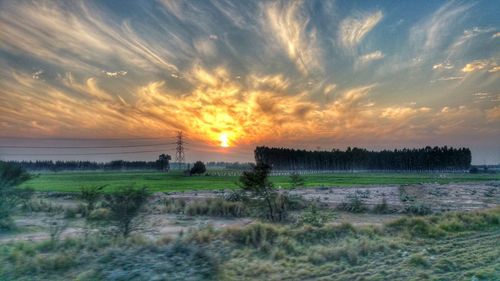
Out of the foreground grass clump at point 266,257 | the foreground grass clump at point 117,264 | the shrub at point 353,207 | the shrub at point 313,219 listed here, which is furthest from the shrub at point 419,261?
the shrub at point 353,207

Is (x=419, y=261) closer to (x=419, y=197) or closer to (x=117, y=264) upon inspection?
(x=117, y=264)

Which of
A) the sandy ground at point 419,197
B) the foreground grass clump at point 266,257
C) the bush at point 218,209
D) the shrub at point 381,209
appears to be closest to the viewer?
the foreground grass clump at point 266,257

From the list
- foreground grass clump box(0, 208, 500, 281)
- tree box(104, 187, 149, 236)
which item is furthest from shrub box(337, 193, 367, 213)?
tree box(104, 187, 149, 236)

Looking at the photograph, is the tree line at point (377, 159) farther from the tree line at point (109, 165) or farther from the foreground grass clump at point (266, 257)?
the foreground grass clump at point (266, 257)

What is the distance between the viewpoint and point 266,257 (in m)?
13.2

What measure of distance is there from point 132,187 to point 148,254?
749cm

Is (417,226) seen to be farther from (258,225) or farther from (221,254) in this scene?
(221,254)

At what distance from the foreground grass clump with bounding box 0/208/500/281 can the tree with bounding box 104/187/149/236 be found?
1.94 meters

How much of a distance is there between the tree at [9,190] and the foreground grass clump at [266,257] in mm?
8760

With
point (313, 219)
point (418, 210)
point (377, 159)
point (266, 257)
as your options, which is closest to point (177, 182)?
point (418, 210)

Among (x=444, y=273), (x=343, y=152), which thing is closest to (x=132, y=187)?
(x=444, y=273)

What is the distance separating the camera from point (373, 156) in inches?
6609

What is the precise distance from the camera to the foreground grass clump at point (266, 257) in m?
10.5

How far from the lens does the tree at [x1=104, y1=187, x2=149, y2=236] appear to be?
17.2m
